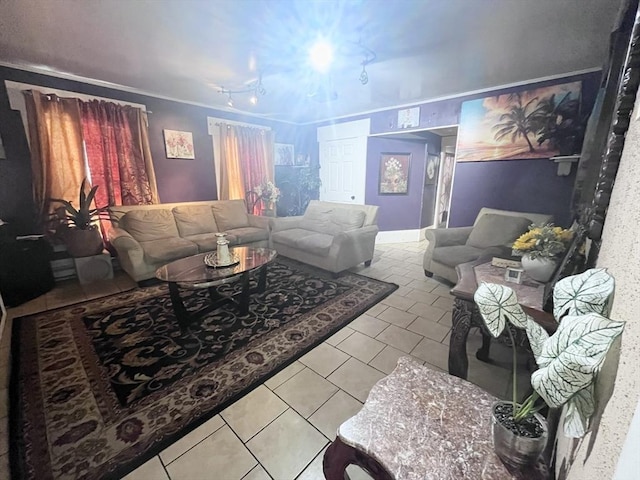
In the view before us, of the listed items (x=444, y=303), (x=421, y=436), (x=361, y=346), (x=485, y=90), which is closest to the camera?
(x=421, y=436)

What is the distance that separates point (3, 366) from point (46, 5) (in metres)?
2.51

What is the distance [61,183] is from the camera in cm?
314

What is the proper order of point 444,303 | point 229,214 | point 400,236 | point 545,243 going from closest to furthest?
point 545,243 < point 444,303 < point 229,214 < point 400,236

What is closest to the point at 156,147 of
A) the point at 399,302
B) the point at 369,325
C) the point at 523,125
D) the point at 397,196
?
the point at 369,325

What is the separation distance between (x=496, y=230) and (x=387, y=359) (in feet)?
7.20

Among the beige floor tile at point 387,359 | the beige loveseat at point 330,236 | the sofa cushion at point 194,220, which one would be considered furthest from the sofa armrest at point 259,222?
the beige floor tile at point 387,359

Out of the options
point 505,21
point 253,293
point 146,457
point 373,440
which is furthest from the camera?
point 253,293

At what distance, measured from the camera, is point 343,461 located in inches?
32.7

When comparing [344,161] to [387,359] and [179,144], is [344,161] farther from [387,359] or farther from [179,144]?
[387,359]

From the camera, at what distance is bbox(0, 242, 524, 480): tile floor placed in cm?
118

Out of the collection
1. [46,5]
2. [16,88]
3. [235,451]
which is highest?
[46,5]

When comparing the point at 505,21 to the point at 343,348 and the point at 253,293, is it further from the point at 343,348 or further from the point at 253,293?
the point at 253,293

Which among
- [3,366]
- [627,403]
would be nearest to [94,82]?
[3,366]

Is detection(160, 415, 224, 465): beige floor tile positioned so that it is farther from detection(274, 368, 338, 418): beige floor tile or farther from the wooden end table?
the wooden end table
